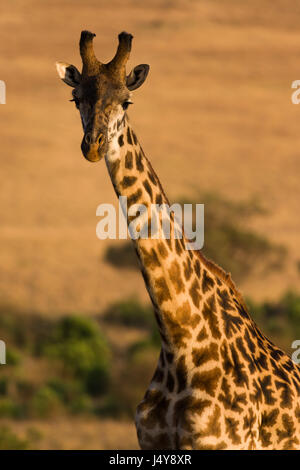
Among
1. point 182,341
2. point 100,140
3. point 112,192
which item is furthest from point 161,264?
point 112,192

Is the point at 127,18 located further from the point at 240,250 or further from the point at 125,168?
the point at 125,168

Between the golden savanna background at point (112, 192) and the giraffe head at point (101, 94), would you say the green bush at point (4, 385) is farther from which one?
the giraffe head at point (101, 94)

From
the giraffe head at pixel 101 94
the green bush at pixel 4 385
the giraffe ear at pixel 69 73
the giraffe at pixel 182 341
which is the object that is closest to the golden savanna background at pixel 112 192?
the green bush at pixel 4 385

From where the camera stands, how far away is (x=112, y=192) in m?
47.5

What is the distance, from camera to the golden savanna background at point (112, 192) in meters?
28.5

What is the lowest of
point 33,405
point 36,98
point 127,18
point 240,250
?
point 33,405

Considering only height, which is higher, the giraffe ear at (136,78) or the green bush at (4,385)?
the green bush at (4,385)

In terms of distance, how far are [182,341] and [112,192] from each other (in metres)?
40.6

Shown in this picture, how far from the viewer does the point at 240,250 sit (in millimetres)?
41438

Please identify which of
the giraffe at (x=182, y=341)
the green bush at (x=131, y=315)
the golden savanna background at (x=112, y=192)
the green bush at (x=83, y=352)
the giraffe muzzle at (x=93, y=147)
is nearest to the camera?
the giraffe muzzle at (x=93, y=147)

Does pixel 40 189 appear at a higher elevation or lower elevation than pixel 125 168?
higher

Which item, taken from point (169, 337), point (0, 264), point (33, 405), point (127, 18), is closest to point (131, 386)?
point (33, 405)

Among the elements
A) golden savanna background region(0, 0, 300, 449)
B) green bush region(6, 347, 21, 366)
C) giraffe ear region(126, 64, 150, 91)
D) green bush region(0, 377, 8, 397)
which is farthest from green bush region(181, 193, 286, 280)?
giraffe ear region(126, 64, 150, 91)
